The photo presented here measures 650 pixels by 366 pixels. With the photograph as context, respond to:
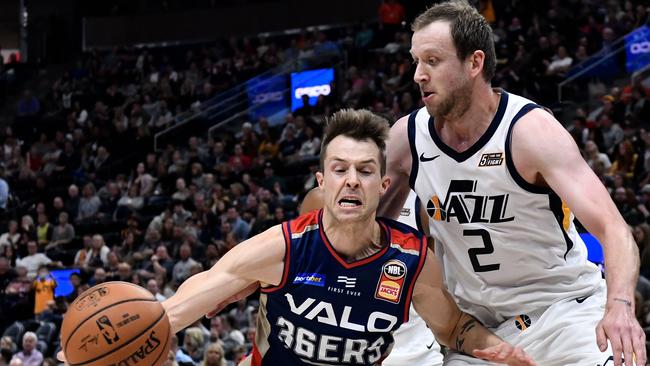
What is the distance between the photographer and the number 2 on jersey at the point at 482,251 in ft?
13.2

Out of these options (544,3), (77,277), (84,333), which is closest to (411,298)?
(84,333)

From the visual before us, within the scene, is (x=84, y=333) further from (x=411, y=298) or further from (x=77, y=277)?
(x=77, y=277)

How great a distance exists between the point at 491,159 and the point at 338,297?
0.85 metres

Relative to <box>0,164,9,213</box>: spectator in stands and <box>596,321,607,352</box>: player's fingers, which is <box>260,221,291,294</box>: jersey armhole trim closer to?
<box>596,321,607,352</box>: player's fingers

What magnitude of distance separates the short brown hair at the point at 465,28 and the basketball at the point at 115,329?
1.61 metres

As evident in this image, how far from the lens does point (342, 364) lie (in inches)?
160

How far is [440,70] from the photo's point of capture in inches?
158

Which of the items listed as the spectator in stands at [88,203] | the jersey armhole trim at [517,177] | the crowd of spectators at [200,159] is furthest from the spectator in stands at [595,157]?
the spectator in stands at [88,203]

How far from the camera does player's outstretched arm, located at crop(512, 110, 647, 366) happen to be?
10.8 feet

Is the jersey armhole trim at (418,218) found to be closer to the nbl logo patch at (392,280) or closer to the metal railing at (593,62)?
the nbl logo patch at (392,280)

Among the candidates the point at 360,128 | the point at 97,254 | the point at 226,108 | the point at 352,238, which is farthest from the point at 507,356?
the point at 226,108

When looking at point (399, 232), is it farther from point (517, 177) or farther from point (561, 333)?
point (561, 333)

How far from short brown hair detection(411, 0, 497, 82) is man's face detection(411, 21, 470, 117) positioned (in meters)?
0.03

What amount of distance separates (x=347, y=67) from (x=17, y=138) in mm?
7522
